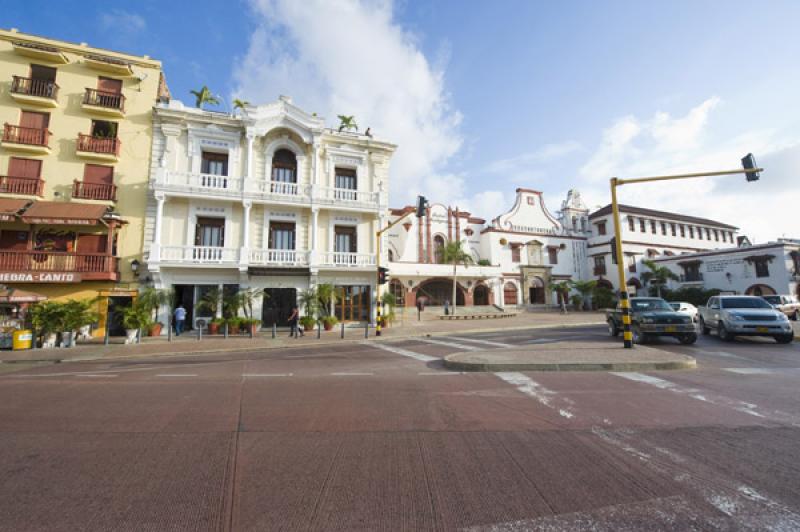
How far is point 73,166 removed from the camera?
17.3 m

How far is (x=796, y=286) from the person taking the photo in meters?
30.3

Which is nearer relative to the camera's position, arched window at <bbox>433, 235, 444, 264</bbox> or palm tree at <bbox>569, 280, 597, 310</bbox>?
arched window at <bbox>433, 235, 444, 264</bbox>

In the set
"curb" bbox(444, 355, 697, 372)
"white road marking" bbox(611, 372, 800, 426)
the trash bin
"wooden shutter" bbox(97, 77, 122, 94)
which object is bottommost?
"white road marking" bbox(611, 372, 800, 426)

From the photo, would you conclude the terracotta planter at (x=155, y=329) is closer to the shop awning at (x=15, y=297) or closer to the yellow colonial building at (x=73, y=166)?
the yellow colonial building at (x=73, y=166)

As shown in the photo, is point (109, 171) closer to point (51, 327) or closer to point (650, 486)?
point (51, 327)

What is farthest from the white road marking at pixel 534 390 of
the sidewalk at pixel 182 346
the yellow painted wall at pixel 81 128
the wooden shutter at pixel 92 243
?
the wooden shutter at pixel 92 243

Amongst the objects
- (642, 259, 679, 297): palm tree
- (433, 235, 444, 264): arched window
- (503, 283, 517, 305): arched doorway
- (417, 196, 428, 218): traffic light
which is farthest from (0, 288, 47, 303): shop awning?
(642, 259, 679, 297): palm tree

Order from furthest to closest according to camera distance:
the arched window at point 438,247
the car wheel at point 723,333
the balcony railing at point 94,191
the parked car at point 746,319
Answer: the arched window at point 438,247 → the balcony railing at point 94,191 → the car wheel at point 723,333 → the parked car at point 746,319

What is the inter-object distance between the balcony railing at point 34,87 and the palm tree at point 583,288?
43.7m

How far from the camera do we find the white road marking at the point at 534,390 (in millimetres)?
5031

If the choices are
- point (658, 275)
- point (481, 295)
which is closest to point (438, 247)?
point (481, 295)

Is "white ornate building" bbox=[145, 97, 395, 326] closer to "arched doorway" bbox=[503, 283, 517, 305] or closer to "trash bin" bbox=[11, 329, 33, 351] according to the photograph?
"trash bin" bbox=[11, 329, 33, 351]

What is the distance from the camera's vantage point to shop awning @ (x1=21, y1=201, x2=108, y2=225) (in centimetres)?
1534

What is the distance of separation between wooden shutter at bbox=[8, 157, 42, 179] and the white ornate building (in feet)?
16.4
